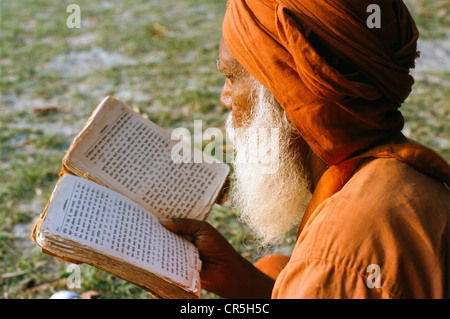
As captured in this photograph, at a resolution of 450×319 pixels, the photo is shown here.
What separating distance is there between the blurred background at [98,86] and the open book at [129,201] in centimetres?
91

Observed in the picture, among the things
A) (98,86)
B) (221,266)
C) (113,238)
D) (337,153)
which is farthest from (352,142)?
(98,86)

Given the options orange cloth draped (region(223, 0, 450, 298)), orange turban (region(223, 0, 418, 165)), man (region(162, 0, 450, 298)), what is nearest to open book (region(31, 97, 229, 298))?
man (region(162, 0, 450, 298))

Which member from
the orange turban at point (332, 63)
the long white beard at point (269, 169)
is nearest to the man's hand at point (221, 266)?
the long white beard at point (269, 169)

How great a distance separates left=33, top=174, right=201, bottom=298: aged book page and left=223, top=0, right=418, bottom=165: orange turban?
0.73m

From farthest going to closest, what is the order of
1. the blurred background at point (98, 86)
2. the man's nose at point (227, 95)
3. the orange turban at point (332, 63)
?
the blurred background at point (98, 86) < the man's nose at point (227, 95) < the orange turban at point (332, 63)

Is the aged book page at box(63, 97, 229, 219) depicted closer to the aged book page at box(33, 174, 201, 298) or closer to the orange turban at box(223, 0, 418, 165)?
the aged book page at box(33, 174, 201, 298)

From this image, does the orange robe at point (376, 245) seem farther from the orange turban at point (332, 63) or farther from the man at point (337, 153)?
the orange turban at point (332, 63)

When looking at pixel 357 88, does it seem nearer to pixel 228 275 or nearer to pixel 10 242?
pixel 228 275

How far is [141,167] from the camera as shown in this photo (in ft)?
7.24

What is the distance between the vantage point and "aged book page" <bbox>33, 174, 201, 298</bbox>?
1.67 meters

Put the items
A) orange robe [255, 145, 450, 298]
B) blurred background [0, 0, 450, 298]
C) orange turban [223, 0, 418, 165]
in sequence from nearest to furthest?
orange robe [255, 145, 450, 298]
orange turban [223, 0, 418, 165]
blurred background [0, 0, 450, 298]

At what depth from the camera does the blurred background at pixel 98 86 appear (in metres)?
3.14

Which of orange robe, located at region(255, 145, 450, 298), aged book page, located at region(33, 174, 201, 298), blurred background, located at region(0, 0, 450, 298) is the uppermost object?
orange robe, located at region(255, 145, 450, 298)

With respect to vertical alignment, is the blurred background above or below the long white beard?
below
